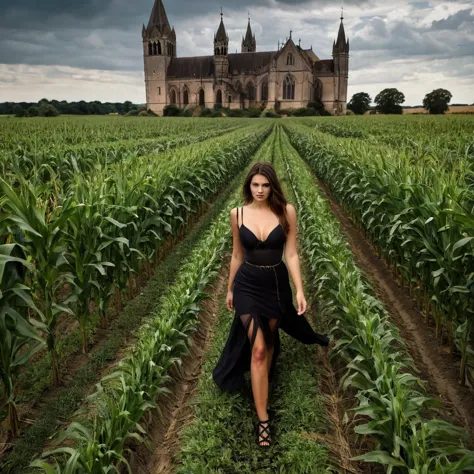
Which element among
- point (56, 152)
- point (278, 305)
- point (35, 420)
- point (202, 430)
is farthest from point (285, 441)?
point (56, 152)

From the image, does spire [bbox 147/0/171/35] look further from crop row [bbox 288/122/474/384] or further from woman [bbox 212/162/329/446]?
woman [bbox 212/162/329/446]

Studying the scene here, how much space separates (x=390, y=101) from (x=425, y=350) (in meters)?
98.1

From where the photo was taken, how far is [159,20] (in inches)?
3725

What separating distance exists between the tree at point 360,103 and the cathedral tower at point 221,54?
3101 cm

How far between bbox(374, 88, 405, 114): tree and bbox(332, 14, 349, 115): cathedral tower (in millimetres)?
8868

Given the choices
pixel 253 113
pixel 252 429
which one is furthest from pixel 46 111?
pixel 252 429

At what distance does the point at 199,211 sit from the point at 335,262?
6.61 m

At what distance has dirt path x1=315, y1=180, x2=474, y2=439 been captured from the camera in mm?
4223

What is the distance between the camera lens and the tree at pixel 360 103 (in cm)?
10512

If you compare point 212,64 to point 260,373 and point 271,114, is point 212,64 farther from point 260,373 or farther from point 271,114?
point 260,373

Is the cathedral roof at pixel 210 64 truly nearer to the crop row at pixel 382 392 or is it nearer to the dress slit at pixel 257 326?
the crop row at pixel 382 392

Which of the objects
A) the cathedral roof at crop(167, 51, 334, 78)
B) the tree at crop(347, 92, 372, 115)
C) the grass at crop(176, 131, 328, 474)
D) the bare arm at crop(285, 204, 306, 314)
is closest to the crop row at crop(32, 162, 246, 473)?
the grass at crop(176, 131, 328, 474)

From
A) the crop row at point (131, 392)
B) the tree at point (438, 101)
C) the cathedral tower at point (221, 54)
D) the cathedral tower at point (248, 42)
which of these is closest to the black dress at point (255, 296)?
the crop row at point (131, 392)

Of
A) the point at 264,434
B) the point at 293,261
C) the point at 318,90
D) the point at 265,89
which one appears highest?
the point at 265,89
